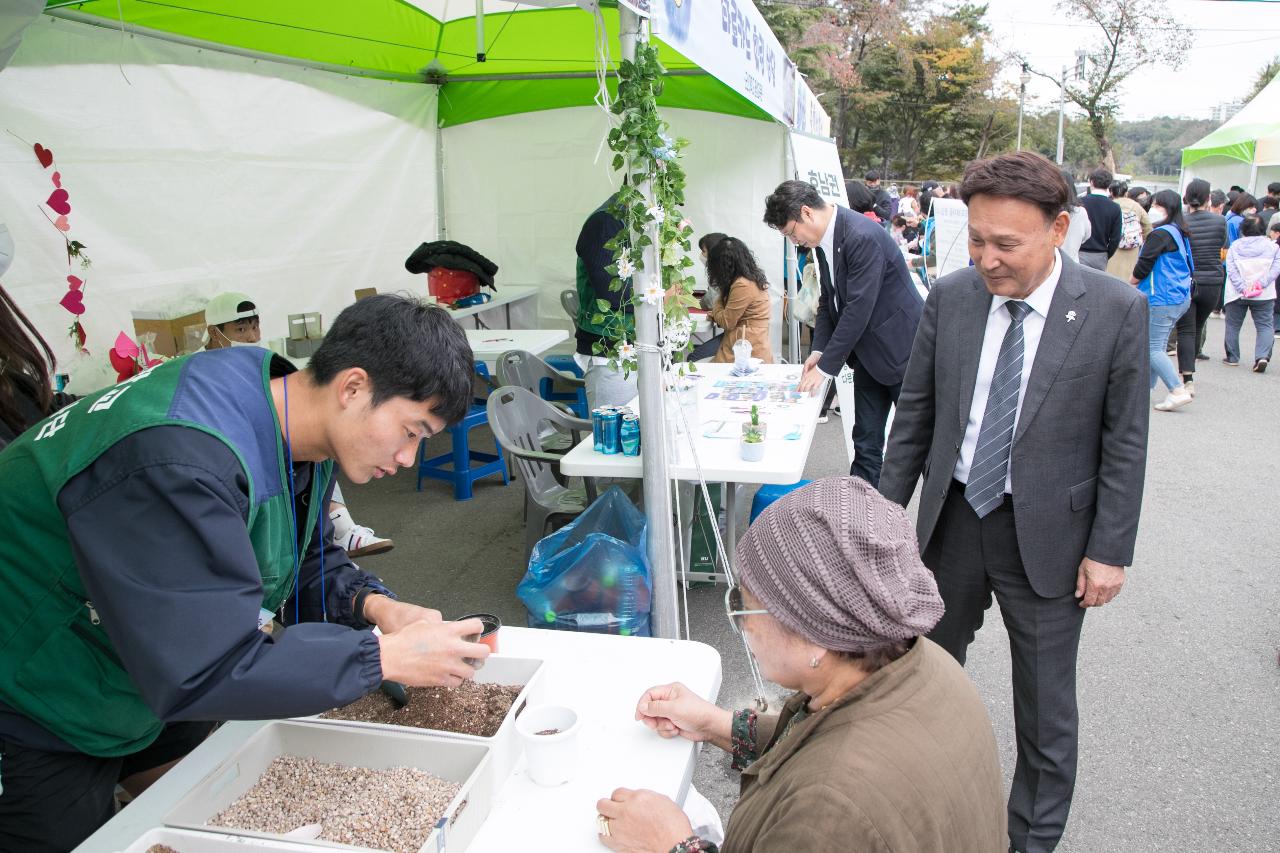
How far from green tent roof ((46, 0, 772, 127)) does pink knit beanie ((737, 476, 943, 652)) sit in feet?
13.0

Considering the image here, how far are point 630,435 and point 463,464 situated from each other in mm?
2281

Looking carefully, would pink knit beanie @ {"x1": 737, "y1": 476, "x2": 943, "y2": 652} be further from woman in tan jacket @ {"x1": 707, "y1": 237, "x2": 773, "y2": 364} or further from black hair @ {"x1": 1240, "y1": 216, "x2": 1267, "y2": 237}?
black hair @ {"x1": 1240, "y1": 216, "x2": 1267, "y2": 237}

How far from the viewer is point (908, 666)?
1.09 metres

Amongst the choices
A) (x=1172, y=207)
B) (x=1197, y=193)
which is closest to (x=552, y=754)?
(x=1172, y=207)

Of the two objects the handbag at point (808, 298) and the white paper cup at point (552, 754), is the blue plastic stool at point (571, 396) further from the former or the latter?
the white paper cup at point (552, 754)

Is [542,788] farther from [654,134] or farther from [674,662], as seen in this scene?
[654,134]

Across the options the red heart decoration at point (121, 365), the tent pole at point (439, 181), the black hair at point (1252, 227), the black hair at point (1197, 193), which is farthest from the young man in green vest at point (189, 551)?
the black hair at point (1252, 227)

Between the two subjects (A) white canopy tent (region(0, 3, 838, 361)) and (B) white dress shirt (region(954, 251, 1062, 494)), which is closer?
(B) white dress shirt (region(954, 251, 1062, 494))

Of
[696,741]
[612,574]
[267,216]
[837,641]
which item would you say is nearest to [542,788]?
[696,741]

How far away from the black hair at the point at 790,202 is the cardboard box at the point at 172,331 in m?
2.98

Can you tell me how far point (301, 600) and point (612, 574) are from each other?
53.7 inches

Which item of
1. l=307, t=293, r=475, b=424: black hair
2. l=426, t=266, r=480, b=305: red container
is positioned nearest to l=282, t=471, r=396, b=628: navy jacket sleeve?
l=307, t=293, r=475, b=424: black hair

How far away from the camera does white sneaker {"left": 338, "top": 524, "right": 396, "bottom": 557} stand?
14.3 ft

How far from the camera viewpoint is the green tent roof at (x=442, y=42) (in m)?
5.00
